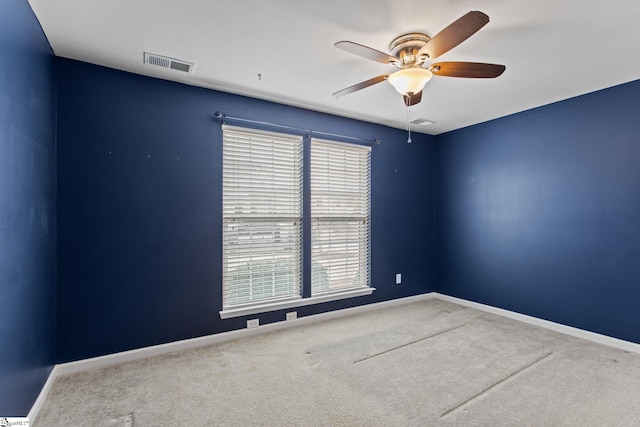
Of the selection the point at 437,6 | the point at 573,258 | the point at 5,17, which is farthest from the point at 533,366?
the point at 5,17

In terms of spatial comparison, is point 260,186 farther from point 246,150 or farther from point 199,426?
point 199,426

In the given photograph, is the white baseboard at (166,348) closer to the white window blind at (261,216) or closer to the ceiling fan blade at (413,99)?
the white window blind at (261,216)

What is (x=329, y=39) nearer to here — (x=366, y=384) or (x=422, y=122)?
(x=422, y=122)

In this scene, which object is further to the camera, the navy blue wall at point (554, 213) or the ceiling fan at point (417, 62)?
the navy blue wall at point (554, 213)

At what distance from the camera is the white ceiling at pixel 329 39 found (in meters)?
1.97

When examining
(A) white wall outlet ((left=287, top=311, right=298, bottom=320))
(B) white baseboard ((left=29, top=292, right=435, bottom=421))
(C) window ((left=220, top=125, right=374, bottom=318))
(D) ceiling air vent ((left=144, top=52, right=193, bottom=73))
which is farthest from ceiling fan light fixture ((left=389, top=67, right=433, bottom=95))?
(B) white baseboard ((left=29, top=292, right=435, bottom=421))

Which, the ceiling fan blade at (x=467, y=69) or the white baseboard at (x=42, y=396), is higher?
the ceiling fan blade at (x=467, y=69)

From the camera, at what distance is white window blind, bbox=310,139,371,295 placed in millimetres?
3918

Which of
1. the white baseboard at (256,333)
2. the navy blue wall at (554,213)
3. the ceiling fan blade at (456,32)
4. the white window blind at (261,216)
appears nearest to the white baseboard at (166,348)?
the white baseboard at (256,333)

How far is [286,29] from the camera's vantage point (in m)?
2.21

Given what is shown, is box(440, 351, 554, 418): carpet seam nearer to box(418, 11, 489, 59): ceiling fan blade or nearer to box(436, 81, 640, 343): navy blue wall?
box(436, 81, 640, 343): navy blue wall


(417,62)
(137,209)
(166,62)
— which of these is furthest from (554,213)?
(137,209)

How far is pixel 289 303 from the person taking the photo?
361 cm

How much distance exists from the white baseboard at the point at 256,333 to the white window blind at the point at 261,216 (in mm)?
323
